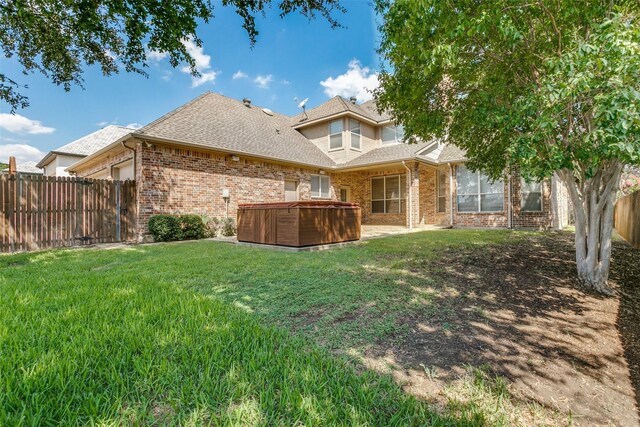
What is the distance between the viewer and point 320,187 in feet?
51.5

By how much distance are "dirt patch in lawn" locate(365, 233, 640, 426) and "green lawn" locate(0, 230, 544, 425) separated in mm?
248

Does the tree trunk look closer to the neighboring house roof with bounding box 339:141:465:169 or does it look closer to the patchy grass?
the patchy grass

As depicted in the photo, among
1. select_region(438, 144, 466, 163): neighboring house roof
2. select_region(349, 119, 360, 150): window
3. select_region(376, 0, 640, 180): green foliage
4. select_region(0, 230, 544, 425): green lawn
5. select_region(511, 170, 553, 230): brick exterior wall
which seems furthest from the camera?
select_region(349, 119, 360, 150): window

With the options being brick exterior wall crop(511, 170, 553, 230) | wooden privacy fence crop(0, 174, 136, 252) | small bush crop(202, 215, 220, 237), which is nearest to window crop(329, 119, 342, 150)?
small bush crop(202, 215, 220, 237)

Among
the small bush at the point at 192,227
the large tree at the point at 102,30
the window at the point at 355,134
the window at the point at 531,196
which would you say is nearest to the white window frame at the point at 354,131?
the window at the point at 355,134

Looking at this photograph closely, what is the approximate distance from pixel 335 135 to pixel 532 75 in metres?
12.4

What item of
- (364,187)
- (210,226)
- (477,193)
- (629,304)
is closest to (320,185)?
(364,187)

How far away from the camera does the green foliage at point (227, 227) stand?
455 inches

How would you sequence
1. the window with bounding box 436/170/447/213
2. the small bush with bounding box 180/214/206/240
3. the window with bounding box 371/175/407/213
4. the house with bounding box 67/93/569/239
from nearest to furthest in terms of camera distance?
the small bush with bounding box 180/214/206/240, the house with bounding box 67/93/569/239, the window with bounding box 436/170/447/213, the window with bounding box 371/175/407/213

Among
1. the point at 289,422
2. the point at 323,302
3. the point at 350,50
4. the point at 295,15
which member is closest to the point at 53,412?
the point at 289,422

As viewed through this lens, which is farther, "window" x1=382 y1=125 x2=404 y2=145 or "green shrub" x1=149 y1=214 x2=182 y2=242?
"window" x1=382 y1=125 x2=404 y2=145

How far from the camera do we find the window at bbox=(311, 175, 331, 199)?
15320mm

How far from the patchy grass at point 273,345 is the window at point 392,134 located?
12360 millimetres

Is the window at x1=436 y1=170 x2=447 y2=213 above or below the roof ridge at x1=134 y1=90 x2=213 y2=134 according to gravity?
below
